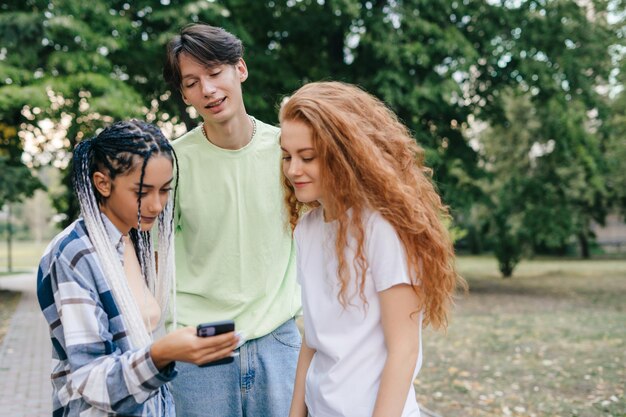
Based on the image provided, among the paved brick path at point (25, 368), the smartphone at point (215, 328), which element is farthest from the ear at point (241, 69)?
the paved brick path at point (25, 368)

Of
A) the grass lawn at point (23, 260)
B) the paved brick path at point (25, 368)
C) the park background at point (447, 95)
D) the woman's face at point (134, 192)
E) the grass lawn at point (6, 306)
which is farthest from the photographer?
the grass lawn at point (23, 260)

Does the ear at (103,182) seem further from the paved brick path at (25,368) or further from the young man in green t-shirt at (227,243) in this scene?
the paved brick path at (25,368)

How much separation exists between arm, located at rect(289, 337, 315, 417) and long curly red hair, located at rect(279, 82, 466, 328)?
318 mm

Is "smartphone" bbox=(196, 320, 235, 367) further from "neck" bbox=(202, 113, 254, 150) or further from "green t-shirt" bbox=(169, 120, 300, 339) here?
A: "neck" bbox=(202, 113, 254, 150)

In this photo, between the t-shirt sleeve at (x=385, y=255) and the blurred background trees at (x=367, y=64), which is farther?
the blurred background trees at (x=367, y=64)

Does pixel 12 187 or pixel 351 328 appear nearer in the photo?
pixel 351 328

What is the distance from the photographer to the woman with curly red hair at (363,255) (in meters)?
1.93

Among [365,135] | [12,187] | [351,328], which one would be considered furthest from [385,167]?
[12,187]

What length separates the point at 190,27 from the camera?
8.70ft

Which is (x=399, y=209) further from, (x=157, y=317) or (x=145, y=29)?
(x=145, y=29)

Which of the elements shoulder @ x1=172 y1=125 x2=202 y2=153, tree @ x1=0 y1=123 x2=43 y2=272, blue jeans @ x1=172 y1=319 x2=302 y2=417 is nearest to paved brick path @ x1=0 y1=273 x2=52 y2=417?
tree @ x1=0 y1=123 x2=43 y2=272

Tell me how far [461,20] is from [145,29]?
7.80 m

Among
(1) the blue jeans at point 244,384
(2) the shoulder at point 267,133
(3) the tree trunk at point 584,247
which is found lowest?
(3) the tree trunk at point 584,247

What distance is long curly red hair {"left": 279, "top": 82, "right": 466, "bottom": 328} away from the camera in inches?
76.9
